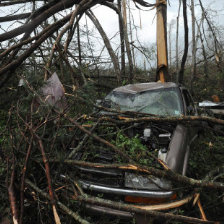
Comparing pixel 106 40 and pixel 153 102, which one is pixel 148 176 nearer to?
pixel 153 102

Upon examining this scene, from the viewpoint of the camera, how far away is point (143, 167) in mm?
2324

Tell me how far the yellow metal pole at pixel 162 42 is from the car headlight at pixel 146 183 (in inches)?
218

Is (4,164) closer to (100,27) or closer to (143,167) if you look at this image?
(143,167)

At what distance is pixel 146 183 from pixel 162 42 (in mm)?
6363

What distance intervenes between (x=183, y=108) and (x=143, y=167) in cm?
178

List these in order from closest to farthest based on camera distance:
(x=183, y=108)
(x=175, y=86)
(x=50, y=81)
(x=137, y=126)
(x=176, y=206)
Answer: (x=176, y=206) < (x=50, y=81) < (x=137, y=126) < (x=183, y=108) < (x=175, y=86)

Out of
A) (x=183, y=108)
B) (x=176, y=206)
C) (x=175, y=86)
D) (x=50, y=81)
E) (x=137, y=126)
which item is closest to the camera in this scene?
(x=176, y=206)

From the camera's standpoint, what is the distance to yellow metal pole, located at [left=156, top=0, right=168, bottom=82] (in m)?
7.47

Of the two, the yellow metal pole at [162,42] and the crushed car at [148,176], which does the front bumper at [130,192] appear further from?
the yellow metal pole at [162,42]

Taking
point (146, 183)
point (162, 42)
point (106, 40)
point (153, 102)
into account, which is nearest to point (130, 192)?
point (146, 183)

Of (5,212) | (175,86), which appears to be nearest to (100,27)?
(175,86)

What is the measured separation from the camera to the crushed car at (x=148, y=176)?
7.53 feet

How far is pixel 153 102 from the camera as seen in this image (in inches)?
152

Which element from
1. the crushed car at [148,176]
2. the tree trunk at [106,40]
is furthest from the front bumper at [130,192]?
the tree trunk at [106,40]
